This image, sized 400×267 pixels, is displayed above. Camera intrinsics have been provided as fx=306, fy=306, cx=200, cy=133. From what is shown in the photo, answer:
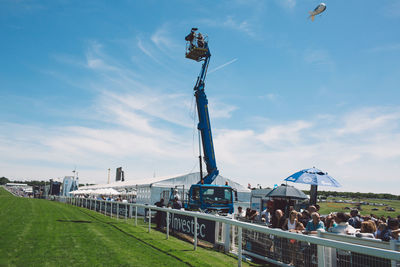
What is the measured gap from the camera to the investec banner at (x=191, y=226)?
8539 mm

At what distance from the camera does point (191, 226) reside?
931 cm

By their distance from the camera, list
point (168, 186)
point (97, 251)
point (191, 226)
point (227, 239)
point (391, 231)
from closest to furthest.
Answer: point (391, 231)
point (97, 251)
point (227, 239)
point (191, 226)
point (168, 186)

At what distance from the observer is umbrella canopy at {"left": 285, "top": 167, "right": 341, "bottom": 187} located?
10906 millimetres

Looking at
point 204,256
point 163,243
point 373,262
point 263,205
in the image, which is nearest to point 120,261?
point 204,256

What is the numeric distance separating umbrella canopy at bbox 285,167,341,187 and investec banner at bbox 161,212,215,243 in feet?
13.6

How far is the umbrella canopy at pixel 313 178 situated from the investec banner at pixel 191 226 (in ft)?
13.6

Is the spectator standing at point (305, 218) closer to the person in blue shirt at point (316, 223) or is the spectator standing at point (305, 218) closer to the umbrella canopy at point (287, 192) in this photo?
the person in blue shirt at point (316, 223)

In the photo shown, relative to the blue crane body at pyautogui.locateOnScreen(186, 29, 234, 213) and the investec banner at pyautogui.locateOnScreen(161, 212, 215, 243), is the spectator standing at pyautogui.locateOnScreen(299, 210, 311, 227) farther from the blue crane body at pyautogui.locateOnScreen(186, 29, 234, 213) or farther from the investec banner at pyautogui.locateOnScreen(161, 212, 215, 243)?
the blue crane body at pyautogui.locateOnScreen(186, 29, 234, 213)

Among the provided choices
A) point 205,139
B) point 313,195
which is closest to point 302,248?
point 313,195

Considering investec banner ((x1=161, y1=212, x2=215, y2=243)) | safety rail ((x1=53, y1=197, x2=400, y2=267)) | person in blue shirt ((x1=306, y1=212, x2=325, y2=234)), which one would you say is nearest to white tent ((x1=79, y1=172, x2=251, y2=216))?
investec banner ((x1=161, y1=212, x2=215, y2=243))

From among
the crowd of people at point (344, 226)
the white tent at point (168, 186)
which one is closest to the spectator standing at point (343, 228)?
the crowd of people at point (344, 226)

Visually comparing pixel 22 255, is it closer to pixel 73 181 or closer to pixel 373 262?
pixel 373 262

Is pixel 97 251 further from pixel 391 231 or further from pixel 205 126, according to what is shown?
pixel 205 126

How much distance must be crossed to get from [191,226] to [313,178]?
4839 mm
